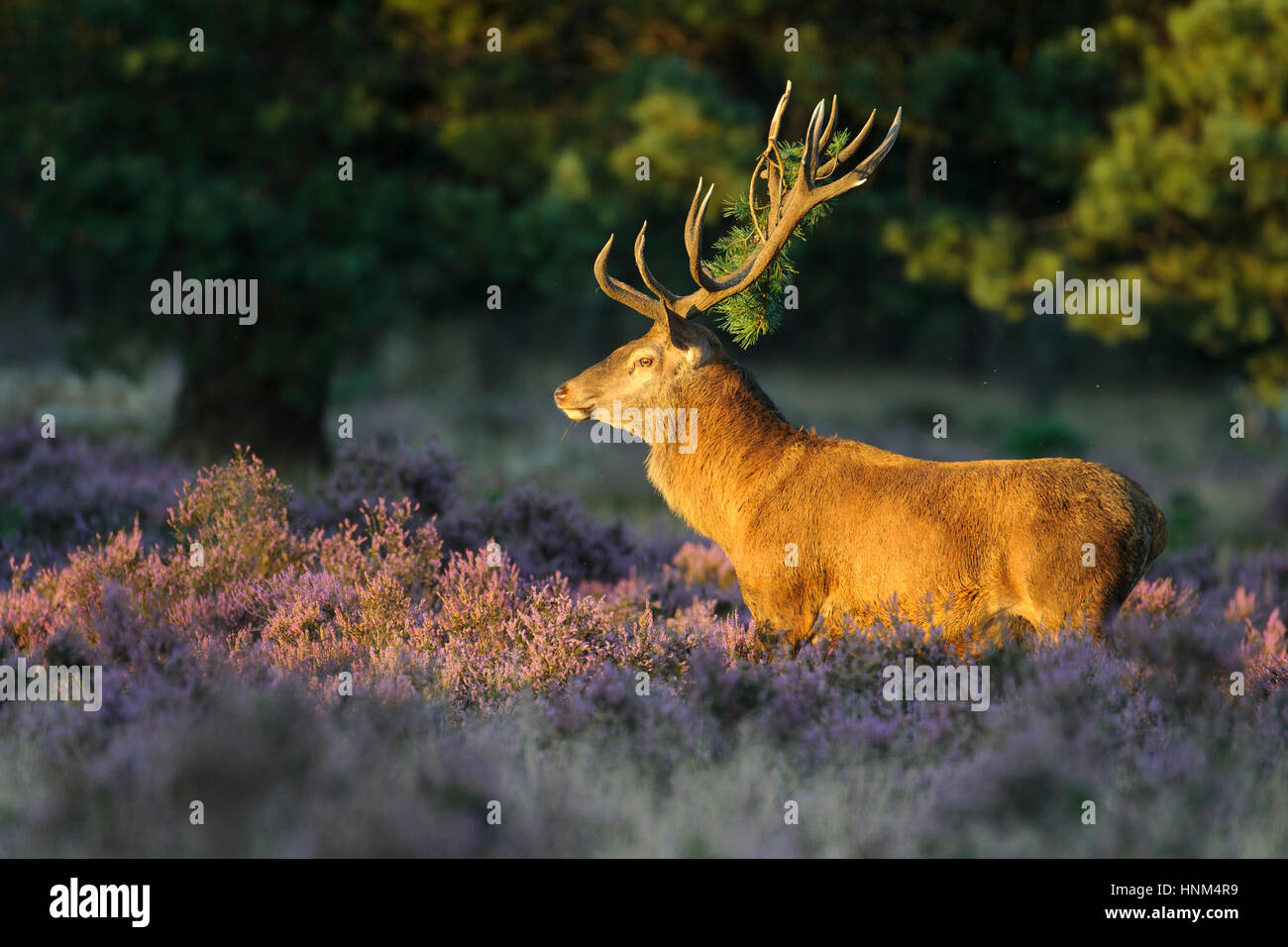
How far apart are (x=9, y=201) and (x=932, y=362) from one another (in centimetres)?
3033

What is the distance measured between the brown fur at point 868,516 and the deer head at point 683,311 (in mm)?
11

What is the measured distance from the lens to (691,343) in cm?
676

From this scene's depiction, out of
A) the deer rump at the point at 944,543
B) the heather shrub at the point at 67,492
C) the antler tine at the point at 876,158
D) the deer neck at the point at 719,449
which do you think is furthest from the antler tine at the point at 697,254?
the heather shrub at the point at 67,492

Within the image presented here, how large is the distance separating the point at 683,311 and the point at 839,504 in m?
1.38

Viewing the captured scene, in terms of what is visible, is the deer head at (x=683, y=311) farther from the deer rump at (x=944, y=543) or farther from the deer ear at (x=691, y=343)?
the deer rump at (x=944, y=543)

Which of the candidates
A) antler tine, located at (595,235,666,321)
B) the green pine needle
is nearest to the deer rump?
the green pine needle

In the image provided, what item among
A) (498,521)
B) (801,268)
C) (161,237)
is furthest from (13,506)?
(801,268)

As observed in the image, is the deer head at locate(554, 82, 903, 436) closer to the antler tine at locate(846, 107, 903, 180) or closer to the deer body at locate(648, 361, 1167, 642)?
the antler tine at locate(846, 107, 903, 180)

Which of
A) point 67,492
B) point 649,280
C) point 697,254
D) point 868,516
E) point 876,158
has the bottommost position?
point 868,516

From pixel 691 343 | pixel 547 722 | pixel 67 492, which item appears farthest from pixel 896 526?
pixel 67 492

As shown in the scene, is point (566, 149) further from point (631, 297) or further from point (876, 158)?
point (876, 158)

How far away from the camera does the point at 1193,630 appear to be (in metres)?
6.04

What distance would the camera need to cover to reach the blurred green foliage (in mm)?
11945

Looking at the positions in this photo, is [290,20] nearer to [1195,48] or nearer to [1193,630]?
[1195,48]
